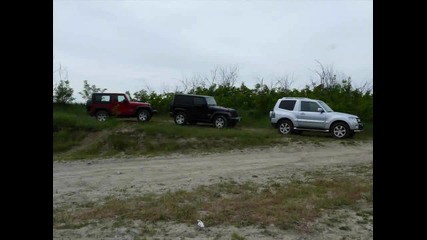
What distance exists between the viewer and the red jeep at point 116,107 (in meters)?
20.9

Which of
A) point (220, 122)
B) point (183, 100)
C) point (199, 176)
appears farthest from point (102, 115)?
point (199, 176)

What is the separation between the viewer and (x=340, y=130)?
57.5 ft

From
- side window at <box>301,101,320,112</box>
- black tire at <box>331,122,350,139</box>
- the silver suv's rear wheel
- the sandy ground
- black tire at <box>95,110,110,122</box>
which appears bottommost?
the sandy ground

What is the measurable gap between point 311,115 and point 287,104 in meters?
1.29

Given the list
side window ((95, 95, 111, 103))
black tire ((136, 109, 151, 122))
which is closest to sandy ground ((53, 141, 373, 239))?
black tire ((136, 109, 151, 122))

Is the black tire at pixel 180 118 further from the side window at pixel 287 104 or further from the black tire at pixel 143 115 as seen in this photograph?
the side window at pixel 287 104

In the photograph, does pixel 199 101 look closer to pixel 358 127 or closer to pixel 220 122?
pixel 220 122

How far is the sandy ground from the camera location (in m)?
4.99

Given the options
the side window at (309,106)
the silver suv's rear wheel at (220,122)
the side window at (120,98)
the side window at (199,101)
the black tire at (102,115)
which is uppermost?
the side window at (120,98)

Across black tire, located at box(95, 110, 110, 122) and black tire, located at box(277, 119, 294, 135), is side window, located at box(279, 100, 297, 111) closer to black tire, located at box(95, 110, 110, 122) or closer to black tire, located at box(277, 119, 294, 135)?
black tire, located at box(277, 119, 294, 135)

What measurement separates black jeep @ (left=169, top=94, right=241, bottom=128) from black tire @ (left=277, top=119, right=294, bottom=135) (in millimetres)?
2575

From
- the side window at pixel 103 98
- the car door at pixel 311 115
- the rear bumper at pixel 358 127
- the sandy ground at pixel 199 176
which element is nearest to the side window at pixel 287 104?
the car door at pixel 311 115
